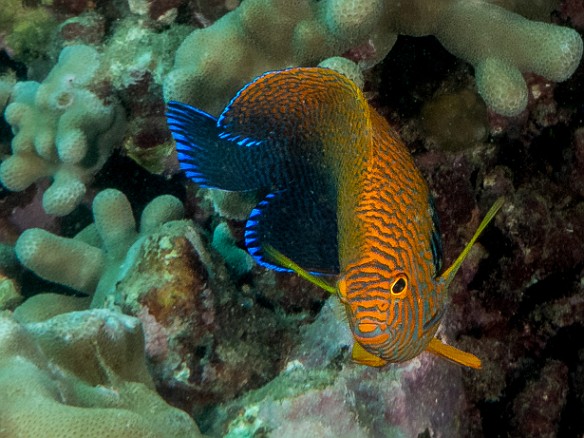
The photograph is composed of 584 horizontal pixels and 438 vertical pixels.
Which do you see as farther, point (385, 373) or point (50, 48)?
point (50, 48)

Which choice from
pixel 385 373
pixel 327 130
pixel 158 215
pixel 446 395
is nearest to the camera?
pixel 327 130

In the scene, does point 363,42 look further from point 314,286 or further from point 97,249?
point 97,249

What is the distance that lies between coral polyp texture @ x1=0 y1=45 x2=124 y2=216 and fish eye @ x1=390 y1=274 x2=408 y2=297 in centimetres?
321

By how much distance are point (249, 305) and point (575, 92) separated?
7.79 feet

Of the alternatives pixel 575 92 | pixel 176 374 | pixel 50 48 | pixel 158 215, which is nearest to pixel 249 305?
pixel 176 374

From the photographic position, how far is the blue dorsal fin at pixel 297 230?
2.22 metres

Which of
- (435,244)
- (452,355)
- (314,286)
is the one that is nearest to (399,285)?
(435,244)

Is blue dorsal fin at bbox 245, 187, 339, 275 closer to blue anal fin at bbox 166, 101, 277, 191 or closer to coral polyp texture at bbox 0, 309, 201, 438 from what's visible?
blue anal fin at bbox 166, 101, 277, 191

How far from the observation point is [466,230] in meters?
3.29

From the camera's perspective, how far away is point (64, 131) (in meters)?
4.15

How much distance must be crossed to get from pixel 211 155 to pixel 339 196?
0.92m

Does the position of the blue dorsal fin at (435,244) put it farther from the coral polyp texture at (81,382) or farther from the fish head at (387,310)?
the coral polyp texture at (81,382)

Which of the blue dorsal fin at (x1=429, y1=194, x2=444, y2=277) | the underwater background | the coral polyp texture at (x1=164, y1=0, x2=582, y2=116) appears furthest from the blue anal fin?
the blue dorsal fin at (x1=429, y1=194, x2=444, y2=277)

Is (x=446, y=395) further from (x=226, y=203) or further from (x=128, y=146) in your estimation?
(x=128, y=146)
